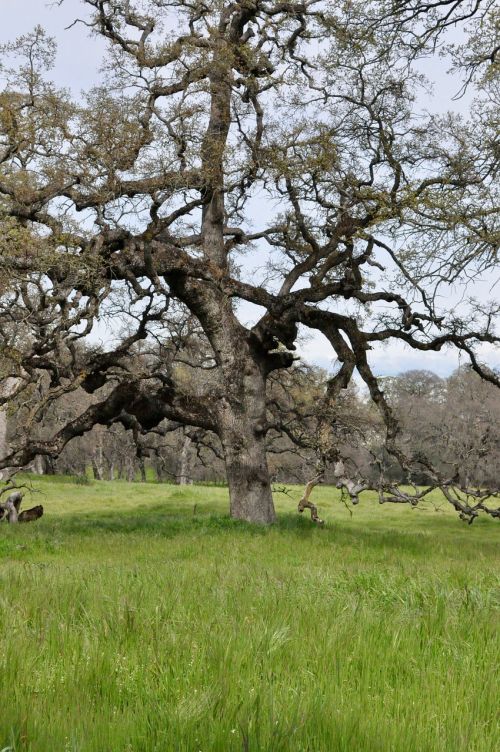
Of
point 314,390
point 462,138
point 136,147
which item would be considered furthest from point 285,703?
point 314,390

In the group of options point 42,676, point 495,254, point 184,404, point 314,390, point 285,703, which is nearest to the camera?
point 285,703

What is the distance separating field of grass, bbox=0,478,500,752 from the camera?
8.89 feet

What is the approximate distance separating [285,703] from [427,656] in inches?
60.6

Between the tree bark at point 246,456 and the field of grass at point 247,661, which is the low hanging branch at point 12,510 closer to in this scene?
the tree bark at point 246,456

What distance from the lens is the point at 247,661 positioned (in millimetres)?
3678

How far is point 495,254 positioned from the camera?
14.3 meters

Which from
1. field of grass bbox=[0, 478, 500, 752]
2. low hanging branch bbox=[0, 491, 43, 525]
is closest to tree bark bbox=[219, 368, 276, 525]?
low hanging branch bbox=[0, 491, 43, 525]

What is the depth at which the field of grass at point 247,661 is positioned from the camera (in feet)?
8.89

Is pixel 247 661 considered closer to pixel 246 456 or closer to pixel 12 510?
pixel 246 456

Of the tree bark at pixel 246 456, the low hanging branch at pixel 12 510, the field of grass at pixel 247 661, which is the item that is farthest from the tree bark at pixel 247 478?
the field of grass at pixel 247 661

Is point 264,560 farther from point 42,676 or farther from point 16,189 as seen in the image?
point 16,189

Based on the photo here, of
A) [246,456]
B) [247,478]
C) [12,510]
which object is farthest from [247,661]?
[12,510]

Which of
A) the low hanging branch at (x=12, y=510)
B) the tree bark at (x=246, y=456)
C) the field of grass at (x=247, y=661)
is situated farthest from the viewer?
the low hanging branch at (x=12, y=510)

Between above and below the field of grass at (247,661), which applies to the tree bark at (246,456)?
above
